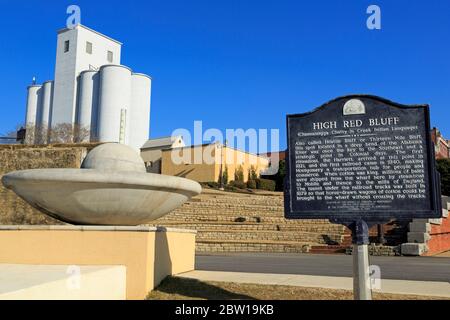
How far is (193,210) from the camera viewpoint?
31656 mm

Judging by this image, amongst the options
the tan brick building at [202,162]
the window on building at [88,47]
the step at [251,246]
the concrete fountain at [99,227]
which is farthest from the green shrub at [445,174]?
the concrete fountain at [99,227]

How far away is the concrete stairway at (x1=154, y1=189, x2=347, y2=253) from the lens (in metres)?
21.1

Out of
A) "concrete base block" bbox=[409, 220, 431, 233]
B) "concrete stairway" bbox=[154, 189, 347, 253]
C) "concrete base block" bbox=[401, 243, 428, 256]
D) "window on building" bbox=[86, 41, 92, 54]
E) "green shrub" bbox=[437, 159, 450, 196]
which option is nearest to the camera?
"concrete base block" bbox=[401, 243, 428, 256]

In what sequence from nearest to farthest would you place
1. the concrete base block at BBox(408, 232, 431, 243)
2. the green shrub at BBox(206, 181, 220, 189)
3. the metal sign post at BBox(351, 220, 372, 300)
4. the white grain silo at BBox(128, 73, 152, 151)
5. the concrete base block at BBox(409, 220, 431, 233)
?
the metal sign post at BBox(351, 220, 372, 300) → the concrete base block at BBox(408, 232, 431, 243) → the concrete base block at BBox(409, 220, 431, 233) → the green shrub at BBox(206, 181, 220, 189) → the white grain silo at BBox(128, 73, 152, 151)

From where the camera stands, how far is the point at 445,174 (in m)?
48.1

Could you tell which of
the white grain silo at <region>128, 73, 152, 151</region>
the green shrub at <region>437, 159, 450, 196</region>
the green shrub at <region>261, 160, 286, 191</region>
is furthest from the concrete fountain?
the white grain silo at <region>128, 73, 152, 151</region>

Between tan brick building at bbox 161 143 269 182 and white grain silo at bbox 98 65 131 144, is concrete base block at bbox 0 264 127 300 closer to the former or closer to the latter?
tan brick building at bbox 161 143 269 182

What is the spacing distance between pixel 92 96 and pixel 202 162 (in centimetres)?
1572

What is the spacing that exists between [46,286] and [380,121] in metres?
4.48

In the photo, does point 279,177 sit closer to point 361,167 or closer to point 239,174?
point 239,174

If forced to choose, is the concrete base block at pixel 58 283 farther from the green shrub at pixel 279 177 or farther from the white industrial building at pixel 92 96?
the green shrub at pixel 279 177

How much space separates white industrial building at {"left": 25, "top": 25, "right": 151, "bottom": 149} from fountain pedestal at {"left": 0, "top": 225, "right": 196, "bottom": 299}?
4756 cm

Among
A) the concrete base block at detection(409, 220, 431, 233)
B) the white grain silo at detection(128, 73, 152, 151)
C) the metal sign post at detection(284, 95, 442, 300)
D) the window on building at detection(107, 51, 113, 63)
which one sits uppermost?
the window on building at detection(107, 51, 113, 63)
